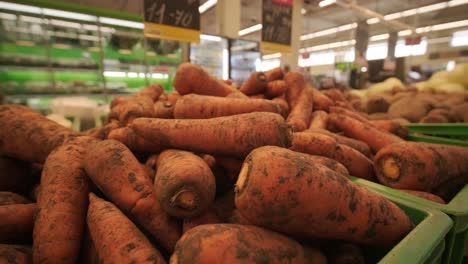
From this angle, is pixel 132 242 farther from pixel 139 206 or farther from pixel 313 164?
pixel 313 164

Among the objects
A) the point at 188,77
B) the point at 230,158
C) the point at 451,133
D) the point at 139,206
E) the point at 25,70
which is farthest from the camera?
the point at 25,70

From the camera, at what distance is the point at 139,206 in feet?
2.44

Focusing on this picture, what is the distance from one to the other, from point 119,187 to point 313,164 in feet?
1.88

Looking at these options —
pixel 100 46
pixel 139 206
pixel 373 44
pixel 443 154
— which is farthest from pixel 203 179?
pixel 373 44

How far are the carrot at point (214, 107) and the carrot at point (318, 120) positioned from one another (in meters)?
0.45

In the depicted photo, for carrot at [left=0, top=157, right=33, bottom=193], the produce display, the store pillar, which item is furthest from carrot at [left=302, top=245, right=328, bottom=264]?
the store pillar

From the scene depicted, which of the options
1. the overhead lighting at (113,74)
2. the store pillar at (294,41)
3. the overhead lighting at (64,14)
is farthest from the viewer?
the store pillar at (294,41)

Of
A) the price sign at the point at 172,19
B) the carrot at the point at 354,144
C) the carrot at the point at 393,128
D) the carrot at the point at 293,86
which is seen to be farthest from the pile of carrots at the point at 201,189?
the price sign at the point at 172,19

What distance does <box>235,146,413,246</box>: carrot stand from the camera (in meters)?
0.59

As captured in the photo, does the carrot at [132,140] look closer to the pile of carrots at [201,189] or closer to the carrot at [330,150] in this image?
the pile of carrots at [201,189]

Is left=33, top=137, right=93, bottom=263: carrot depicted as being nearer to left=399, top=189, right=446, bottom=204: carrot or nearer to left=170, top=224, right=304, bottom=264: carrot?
left=170, top=224, right=304, bottom=264: carrot

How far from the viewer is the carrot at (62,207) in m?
0.66

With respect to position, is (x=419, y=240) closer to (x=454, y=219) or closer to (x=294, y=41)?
(x=454, y=219)

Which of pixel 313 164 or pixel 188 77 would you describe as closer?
pixel 313 164
